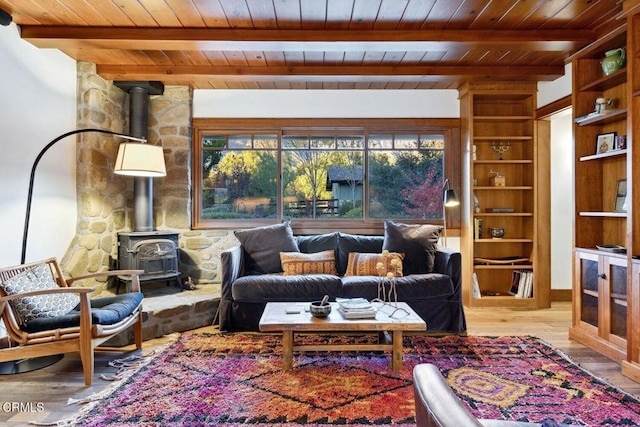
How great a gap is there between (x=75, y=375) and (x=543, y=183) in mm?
4835

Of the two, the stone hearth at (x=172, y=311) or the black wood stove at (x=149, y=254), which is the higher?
the black wood stove at (x=149, y=254)

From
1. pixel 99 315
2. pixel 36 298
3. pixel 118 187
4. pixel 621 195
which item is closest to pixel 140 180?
pixel 118 187

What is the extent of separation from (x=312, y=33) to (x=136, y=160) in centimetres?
188

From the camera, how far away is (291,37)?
303cm

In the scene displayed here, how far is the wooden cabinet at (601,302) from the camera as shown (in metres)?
2.65

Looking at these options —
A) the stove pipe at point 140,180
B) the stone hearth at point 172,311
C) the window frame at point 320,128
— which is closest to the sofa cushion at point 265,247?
the stone hearth at point 172,311

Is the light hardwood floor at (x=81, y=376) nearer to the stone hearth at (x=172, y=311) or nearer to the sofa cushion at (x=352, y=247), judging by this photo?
the stone hearth at (x=172, y=311)

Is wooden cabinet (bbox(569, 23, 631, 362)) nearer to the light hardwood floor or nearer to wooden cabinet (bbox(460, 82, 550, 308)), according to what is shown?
the light hardwood floor

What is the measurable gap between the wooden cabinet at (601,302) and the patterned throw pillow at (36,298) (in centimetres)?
394

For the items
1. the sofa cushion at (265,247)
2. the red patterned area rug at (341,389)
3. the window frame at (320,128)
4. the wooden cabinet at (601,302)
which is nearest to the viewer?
the red patterned area rug at (341,389)

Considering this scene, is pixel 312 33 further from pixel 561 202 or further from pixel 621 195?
pixel 561 202

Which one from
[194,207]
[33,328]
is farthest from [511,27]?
[33,328]

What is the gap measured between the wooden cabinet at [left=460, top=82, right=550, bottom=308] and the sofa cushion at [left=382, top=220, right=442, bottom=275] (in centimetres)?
76

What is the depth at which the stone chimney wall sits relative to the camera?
3.64 m
